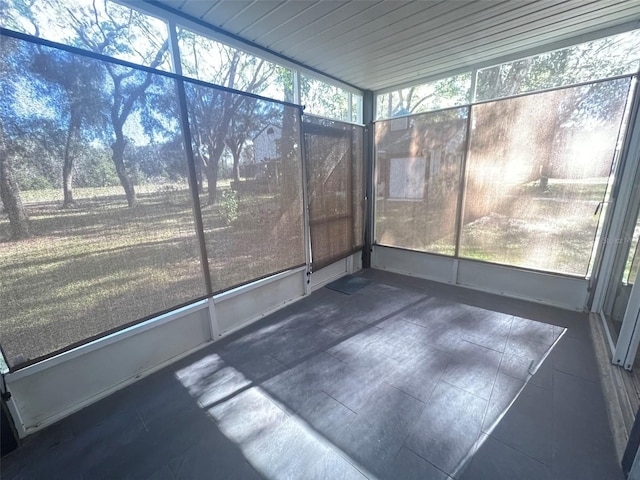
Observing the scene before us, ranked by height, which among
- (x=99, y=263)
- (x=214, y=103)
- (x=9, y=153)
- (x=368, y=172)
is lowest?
(x=99, y=263)

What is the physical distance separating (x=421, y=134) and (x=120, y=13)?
121 inches

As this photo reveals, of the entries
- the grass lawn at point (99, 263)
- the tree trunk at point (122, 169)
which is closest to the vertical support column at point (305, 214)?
the grass lawn at point (99, 263)

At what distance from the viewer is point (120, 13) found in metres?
1.73

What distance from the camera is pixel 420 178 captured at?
359 centimetres

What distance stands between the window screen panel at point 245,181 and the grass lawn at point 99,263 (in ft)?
0.08

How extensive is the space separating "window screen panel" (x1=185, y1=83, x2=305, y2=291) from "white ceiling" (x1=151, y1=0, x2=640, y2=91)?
0.52 meters

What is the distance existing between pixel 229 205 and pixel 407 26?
2037 mm

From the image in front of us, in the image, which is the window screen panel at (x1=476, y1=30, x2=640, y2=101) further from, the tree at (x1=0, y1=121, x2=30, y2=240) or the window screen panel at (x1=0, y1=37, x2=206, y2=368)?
the tree at (x1=0, y1=121, x2=30, y2=240)

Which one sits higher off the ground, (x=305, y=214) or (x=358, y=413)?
(x=305, y=214)

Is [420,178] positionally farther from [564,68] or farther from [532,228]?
[564,68]

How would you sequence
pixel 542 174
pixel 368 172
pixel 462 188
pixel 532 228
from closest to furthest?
pixel 542 174 → pixel 532 228 → pixel 462 188 → pixel 368 172

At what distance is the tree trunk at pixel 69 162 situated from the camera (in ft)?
4.98

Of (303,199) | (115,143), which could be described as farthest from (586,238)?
(115,143)

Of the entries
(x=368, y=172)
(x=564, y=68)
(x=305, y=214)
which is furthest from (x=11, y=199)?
(x=564, y=68)
